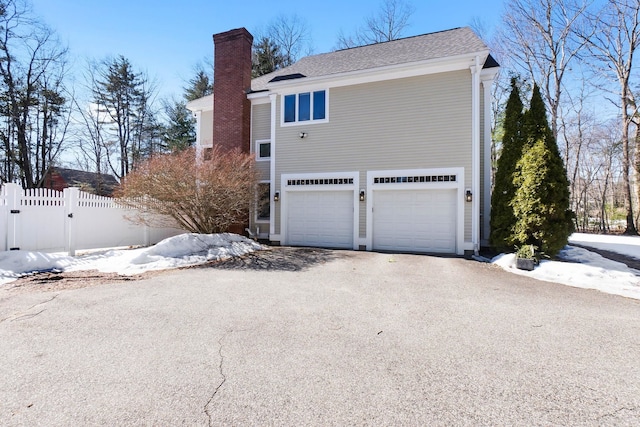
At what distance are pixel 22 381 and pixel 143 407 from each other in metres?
1.16

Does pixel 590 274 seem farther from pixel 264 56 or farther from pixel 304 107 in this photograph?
pixel 264 56

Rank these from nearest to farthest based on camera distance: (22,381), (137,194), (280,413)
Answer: (280,413)
(22,381)
(137,194)

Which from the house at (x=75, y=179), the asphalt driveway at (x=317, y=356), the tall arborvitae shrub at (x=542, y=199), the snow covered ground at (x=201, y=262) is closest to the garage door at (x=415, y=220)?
the snow covered ground at (x=201, y=262)

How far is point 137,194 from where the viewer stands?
30.5 feet

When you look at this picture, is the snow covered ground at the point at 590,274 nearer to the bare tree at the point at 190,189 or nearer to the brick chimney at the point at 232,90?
the bare tree at the point at 190,189

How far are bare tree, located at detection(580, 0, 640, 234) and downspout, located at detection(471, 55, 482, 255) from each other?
1405cm

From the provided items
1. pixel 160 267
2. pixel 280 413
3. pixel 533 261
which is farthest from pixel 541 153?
pixel 160 267

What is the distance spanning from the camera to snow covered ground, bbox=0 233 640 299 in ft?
19.2

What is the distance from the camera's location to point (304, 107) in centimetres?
1144

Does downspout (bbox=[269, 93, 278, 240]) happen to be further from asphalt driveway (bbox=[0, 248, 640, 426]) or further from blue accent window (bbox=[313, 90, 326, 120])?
asphalt driveway (bbox=[0, 248, 640, 426])

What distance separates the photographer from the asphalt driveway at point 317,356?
2.08m

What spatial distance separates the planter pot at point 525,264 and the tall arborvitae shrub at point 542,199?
2.34ft

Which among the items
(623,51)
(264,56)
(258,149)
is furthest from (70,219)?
(623,51)

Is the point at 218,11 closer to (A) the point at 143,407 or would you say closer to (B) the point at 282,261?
(B) the point at 282,261
